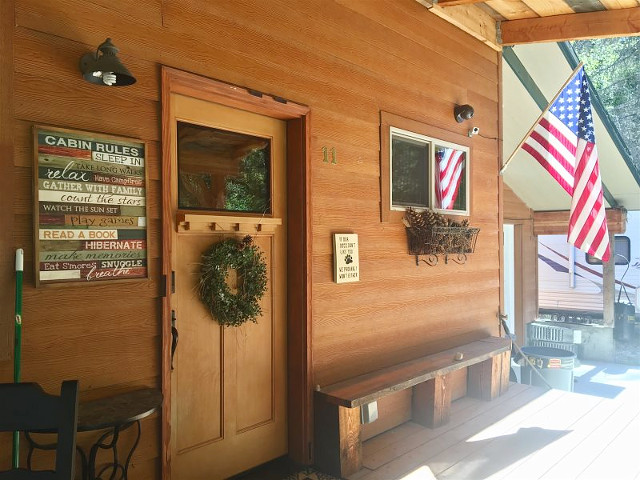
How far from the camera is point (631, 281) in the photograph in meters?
9.91

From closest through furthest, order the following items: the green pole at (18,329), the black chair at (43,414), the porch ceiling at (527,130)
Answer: the black chair at (43,414) < the green pole at (18,329) < the porch ceiling at (527,130)

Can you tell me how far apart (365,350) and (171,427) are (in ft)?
4.94

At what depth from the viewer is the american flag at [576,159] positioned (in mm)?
4797

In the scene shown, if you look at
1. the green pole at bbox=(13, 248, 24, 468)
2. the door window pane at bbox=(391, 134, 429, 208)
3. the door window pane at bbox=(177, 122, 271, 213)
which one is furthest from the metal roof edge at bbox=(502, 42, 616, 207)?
the green pole at bbox=(13, 248, 24, 468)

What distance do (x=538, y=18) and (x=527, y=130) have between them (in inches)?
77.0

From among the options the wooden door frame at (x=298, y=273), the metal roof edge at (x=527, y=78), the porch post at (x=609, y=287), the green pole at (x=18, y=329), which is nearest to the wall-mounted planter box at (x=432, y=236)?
the wooden door frame at (x=298, y=273)

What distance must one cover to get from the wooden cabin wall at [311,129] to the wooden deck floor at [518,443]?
591 mm

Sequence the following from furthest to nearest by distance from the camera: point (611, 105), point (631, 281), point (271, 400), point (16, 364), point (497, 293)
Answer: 1. point (611, 105)
2. point (631, 281)
3. point (497, 293)
4. point (271, 400)
5. point (16, 364)

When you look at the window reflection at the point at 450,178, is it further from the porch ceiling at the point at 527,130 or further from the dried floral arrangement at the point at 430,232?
the porch ceiling at the point at 527,130

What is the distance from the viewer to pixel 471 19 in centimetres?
499

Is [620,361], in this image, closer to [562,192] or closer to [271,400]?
[562,192]

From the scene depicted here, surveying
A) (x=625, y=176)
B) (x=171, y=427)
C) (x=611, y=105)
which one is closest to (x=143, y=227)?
(x=171, y=427)

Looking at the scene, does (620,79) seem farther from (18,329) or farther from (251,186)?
(18,329)

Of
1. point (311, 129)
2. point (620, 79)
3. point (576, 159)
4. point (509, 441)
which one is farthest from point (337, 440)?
point (620, 79)
